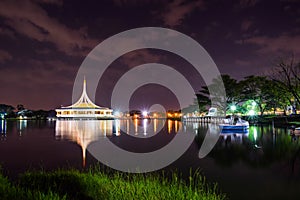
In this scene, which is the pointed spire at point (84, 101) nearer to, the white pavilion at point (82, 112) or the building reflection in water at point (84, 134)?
the white pavilion at point (82, 112)

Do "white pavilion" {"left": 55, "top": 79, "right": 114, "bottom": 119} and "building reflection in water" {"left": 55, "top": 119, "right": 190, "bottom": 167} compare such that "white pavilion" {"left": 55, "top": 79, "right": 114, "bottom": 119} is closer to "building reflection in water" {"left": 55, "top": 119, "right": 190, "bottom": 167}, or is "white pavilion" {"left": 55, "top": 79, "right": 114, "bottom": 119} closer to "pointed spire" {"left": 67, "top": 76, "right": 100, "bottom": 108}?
"pointed spire" {"left": 67, "top": 76, "right": 100, "bottom": 108}

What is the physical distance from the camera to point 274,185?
1065 cm

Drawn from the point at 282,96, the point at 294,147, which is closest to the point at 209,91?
the point at 282,96

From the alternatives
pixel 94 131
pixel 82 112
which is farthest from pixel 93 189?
pixel 82 112

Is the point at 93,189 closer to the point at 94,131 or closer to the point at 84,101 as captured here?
the point at 94,131

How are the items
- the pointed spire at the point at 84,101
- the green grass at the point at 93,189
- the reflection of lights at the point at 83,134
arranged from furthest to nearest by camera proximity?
the pointed spire at the point at 84,101 < the reflection of lights at the point at 83,134 < the green grass at the point at 93,189

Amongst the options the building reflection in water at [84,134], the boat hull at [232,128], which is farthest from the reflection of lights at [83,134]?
the boat hull at [232,128]

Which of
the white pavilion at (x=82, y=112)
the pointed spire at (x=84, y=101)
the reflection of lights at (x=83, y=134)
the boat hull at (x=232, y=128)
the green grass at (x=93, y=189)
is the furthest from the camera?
the pointed spire at (x=84, y=101)

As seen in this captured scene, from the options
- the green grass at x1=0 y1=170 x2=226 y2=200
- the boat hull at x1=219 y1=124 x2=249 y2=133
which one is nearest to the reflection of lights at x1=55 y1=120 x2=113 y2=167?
the green grass at x1=0 y1=170 x2=226 y2=200

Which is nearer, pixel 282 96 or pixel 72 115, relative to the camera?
pixel 282 96

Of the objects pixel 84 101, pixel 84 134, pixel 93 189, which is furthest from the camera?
pixel 84 101

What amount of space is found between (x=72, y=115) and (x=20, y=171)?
4338 inches

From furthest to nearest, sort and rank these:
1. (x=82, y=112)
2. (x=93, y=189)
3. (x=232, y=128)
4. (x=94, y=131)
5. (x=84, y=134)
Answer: (x=82, y=112), (x=94, y=131), (x=232, y=128), (x=84, y=134), (x=93, y=189)

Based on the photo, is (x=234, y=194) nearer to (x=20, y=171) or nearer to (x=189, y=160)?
(x=189, y=160)
